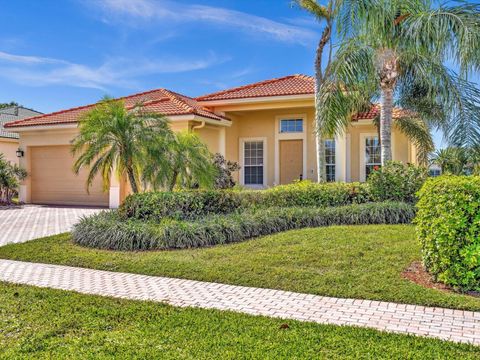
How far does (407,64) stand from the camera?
1291 cm

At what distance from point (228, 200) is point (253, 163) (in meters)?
7.31

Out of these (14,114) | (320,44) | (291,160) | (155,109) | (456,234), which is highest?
(14,114)

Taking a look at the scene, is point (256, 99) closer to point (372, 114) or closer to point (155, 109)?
point (155, 109)

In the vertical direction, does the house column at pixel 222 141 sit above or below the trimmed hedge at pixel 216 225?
above

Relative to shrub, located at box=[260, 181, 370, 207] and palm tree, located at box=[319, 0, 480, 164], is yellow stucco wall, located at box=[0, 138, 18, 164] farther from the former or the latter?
palm tree, located at box=[319, 0, 480, 164]

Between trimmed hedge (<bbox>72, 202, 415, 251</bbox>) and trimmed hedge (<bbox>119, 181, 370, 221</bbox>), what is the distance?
0.50m

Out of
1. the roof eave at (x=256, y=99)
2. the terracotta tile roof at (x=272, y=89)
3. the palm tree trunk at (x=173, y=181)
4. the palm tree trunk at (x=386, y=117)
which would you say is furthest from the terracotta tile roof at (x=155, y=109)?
the palm tree trunk at (x=386, y=117)

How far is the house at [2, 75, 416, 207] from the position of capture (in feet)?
55.2

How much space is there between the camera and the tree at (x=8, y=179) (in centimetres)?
1909

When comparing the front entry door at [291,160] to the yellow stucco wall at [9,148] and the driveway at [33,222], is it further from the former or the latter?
the yellow stucco wall at [9,148]

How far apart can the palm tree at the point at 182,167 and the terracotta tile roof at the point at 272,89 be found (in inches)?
218

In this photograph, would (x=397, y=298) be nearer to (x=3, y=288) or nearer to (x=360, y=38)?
(x=3, y=288)

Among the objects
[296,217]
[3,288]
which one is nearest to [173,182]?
[296,217]

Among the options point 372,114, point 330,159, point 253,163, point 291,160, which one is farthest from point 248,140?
point 372,114
